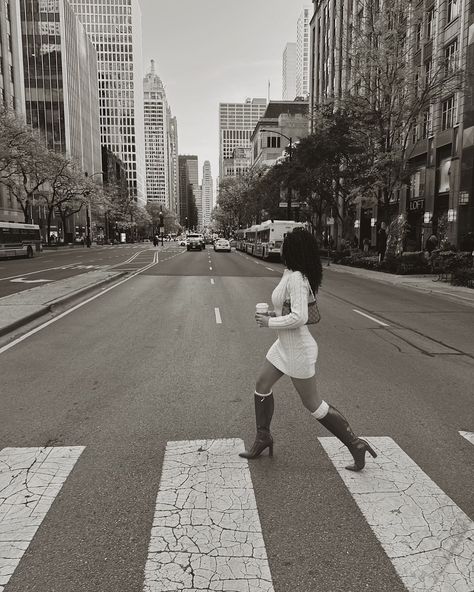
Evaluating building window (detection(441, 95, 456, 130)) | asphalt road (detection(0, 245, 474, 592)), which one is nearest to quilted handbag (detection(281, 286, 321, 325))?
asphalt road (detection(0, 245, 474, 592))

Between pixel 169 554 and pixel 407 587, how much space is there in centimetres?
133

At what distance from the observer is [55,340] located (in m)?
9.20

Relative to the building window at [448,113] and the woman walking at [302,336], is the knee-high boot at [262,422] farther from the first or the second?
the building window at [448,113]

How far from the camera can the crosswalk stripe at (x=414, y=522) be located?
275 cm

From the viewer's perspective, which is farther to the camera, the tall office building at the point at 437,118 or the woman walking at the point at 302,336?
the tall office building at the point at 437,118

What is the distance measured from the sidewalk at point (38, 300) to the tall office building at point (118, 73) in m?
163

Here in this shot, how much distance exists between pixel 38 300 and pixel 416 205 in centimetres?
3034

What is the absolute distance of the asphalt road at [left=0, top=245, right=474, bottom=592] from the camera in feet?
9.47

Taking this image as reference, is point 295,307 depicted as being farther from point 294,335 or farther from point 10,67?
point 10,67

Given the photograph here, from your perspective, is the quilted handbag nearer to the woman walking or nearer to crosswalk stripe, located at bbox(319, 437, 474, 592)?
the woman walking

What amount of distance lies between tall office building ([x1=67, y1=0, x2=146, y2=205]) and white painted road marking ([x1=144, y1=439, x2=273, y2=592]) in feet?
582

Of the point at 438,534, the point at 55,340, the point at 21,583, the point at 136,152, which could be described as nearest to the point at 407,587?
the point at 438,534

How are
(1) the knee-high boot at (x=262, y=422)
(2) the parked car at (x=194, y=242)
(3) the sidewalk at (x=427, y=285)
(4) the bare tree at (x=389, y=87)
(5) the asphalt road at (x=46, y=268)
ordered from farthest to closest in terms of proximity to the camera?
1. (2) the parked car at (x=194, y=242)
2. (4) the bare tree at (x=389, y=87)
3. (5) the asphalt road at (x=46, y=268)
4. (3) the sidewalk at (x=427, y=285)
5. (1) the knee-high boot at (x=262, y=422)

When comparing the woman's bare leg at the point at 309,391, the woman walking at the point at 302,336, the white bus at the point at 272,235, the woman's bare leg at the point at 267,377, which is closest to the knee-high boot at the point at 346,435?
the woman walking at the point at 302,336
